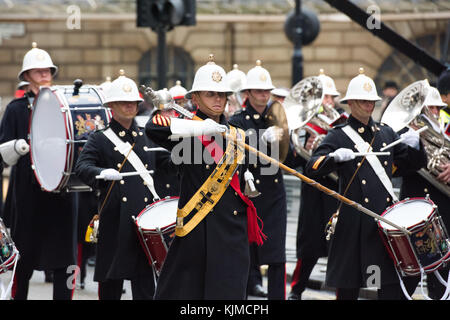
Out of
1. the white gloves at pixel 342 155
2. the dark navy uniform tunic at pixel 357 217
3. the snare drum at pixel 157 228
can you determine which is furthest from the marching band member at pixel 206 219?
the dark navy uniform tunic at pixel 357 217

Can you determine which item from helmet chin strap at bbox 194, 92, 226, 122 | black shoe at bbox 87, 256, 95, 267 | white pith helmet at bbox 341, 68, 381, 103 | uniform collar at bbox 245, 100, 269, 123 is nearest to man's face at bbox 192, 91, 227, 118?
helmet chin strap at bbox 194, 92, 226, 122

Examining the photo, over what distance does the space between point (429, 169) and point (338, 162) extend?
3.68 feet

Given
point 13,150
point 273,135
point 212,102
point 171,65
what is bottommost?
point 171,65

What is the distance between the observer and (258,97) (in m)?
9.38

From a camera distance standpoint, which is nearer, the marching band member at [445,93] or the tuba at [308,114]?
the marching band member at [445,93]

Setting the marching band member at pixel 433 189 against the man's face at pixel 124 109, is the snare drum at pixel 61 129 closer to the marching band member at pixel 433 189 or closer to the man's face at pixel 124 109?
the man's face at pixel 124 109

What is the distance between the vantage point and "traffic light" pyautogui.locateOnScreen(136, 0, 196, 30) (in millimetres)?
13336

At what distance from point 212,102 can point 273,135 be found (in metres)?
0.72

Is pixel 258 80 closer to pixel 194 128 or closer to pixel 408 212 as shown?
pixel 408 212

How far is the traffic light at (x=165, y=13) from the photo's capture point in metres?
13.3

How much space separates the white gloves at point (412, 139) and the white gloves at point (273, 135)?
1210 mm

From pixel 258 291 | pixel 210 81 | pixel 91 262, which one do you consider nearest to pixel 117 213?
pixel 210 81
